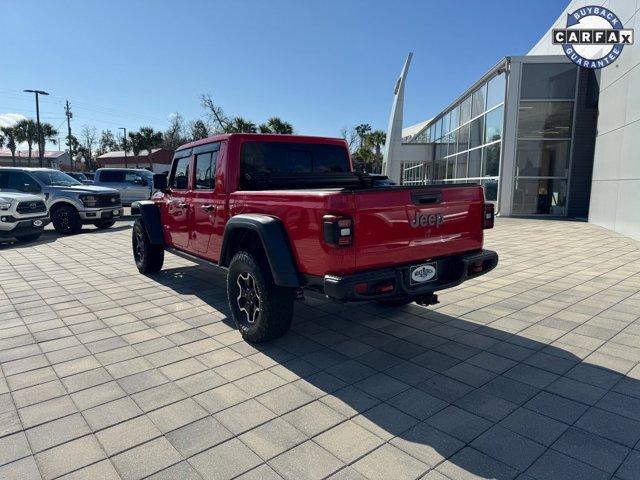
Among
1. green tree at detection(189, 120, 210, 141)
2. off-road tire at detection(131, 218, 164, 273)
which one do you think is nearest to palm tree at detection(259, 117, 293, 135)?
green tree at detection(189, 120, 210, 141)

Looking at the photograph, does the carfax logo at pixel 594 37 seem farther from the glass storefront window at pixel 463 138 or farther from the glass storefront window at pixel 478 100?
the glass storefront window at pixel 463 138

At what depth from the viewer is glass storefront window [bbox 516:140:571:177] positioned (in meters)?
16.4

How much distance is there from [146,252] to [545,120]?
1569 centimetres

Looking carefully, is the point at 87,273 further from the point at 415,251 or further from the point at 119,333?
the point at 415,251

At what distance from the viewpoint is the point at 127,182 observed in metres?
17.9

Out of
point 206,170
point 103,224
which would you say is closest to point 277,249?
point 206,170

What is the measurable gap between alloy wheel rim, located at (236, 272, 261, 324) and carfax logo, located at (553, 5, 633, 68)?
13.4 metres

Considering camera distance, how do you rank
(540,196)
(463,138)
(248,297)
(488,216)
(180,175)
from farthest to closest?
1. (463,138)
2. (540,196)
3. (180,175)
4. (488,216)
5. (248,297)

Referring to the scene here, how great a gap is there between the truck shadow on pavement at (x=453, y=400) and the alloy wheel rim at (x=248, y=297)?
0.31 metres

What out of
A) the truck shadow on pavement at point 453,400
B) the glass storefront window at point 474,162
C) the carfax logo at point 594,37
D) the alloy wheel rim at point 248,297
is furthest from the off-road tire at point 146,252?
the glass storefront window at point 474,162

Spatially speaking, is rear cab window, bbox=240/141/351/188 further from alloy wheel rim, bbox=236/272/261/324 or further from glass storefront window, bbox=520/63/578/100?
glass storefront window, bbox=520/63/578/100

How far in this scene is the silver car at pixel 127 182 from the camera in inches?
703

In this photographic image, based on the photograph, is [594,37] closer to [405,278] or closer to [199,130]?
[405,278]

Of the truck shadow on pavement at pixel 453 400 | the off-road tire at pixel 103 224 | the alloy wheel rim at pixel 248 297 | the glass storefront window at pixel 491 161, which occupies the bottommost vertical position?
the truck shadow on pavement at pixel 453 400
